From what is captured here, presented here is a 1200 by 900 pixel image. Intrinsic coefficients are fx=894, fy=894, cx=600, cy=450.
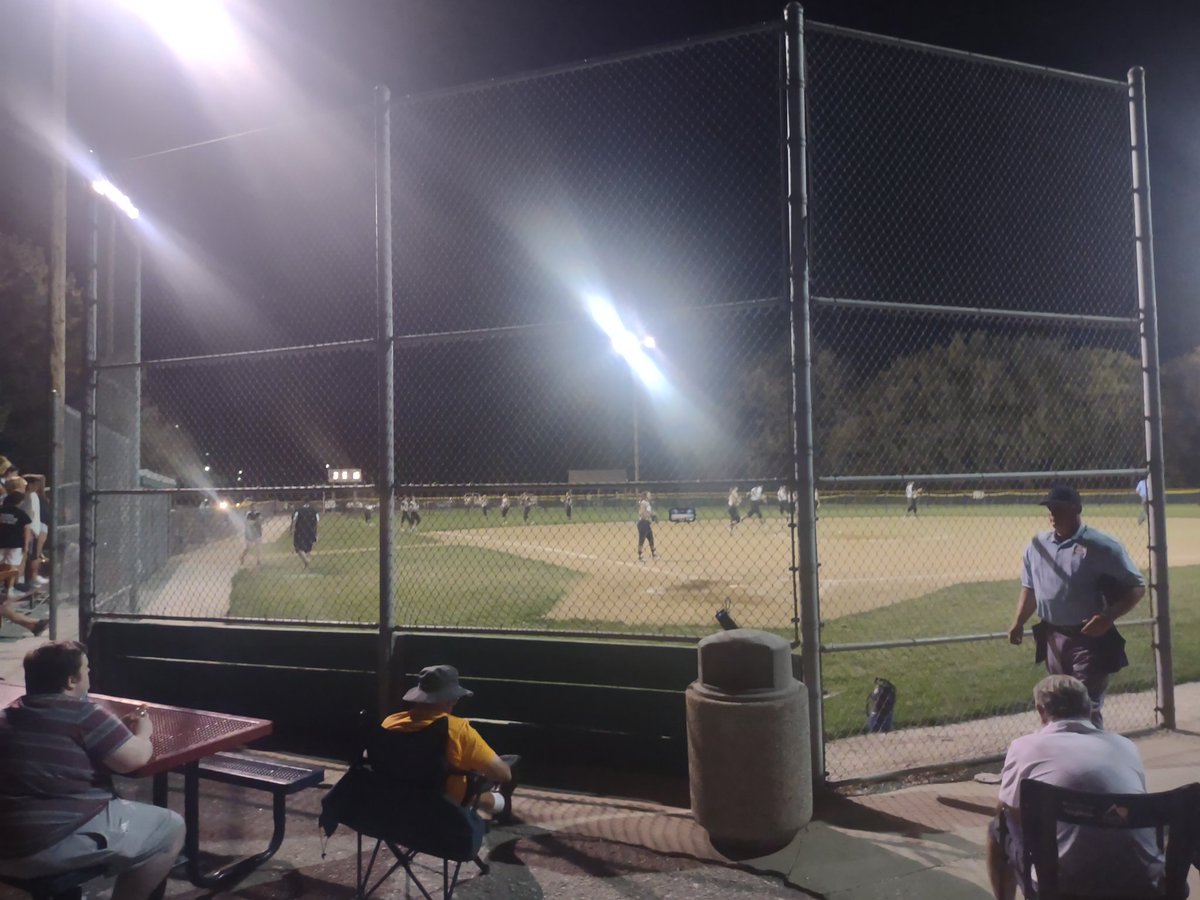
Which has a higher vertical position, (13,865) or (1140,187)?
(1140,187)

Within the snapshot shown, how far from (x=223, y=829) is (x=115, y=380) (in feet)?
13.6

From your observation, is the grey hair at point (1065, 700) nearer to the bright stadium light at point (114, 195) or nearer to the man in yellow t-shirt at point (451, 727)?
the man in yellow t-shirt at point (451, 727)

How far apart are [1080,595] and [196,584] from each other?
1512 cm

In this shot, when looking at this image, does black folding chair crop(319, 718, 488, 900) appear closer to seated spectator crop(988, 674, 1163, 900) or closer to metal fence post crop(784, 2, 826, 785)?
seated spectator crop(988, 674, 1163, 900)

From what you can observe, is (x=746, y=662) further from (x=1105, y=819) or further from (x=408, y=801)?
(x=1105, y=819)

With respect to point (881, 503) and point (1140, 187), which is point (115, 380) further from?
point (881, 503)

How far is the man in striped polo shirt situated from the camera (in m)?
3.16

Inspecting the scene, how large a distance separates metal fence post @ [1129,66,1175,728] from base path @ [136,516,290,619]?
689 cm

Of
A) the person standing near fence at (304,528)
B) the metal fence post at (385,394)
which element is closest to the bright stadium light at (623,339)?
the metal fence post at (385,394)

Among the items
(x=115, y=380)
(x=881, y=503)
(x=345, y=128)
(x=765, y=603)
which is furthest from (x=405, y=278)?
(x=881, y=503)

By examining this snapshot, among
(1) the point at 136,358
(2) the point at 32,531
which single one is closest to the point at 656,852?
(1) the point at 136,358

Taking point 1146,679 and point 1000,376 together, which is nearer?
point 1146,679

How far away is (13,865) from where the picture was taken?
3139mm

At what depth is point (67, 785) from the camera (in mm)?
3230
